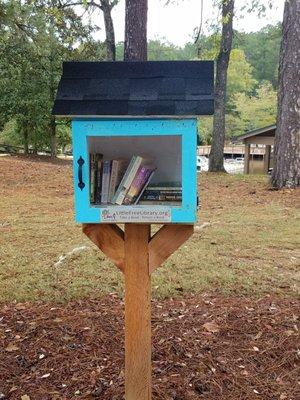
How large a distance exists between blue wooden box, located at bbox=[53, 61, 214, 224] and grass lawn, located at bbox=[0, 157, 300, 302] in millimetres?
1971

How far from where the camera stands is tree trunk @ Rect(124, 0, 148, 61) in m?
4.18

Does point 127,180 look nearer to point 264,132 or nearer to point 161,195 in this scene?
point 161,195

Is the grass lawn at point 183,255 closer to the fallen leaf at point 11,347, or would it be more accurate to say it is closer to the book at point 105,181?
the fallen leaf at point 11,347

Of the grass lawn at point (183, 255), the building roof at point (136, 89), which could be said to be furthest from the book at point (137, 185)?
the grass lawn at point (183, 255)

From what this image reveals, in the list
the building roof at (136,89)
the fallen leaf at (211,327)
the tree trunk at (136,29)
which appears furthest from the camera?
the tree trunk at (136,29)

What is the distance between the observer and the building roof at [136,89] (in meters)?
1.86

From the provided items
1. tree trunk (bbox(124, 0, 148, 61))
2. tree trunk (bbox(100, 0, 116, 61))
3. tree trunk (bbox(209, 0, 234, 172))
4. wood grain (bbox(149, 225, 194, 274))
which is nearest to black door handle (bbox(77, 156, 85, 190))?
wood grain (bbox(149, 225, 194, 274))

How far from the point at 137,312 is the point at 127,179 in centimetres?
70

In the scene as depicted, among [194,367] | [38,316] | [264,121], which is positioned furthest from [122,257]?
[264,121]

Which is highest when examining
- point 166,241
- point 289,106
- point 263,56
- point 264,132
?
point 263,56

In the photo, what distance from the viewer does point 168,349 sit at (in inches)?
113

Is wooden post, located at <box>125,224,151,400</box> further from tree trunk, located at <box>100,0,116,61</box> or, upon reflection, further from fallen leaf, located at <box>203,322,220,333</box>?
tree trunk, located at <box>100,0,116,61</box>

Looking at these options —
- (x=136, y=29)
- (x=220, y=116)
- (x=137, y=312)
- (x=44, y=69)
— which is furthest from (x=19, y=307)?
(x=44, y=69)

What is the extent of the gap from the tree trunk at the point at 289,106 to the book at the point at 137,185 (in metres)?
7.36
